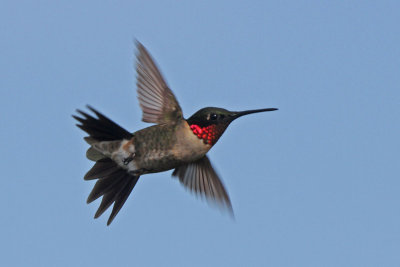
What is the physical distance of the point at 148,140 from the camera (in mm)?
6449

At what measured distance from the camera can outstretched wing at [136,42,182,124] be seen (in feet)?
21.5

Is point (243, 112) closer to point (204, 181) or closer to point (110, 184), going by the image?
point (204, 181)

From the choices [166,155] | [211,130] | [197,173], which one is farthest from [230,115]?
[197,173]

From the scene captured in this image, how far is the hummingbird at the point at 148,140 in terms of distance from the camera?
6.36 meters

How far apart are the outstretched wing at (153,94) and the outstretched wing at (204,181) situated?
1002mm

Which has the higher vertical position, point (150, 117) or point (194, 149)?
point (150, 117)

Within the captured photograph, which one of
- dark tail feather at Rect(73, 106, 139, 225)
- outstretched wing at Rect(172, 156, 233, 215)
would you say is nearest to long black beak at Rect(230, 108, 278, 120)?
dark tail feather at Rect(73, 106, 139, 225)

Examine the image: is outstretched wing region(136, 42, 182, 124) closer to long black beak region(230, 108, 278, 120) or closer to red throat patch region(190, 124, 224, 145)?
red throat patch region(190, 124, 224, 145)

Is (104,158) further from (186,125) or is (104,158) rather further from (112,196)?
(186,125)

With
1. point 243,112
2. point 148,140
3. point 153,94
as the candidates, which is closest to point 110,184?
point 148,140

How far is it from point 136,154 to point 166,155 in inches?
12.5

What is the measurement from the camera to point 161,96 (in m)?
6.59

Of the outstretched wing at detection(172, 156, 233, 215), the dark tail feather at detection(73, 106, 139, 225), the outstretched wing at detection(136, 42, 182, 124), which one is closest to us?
the outstretched wing at detection(136, 42, 182, 124)

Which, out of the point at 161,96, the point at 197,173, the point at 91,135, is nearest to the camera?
the point at 91,135
